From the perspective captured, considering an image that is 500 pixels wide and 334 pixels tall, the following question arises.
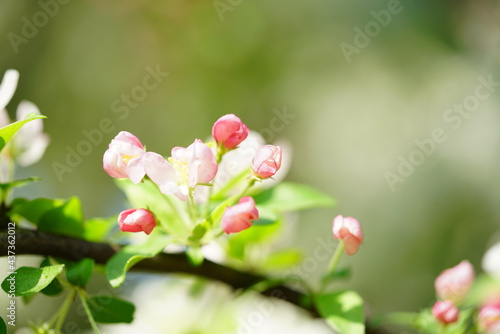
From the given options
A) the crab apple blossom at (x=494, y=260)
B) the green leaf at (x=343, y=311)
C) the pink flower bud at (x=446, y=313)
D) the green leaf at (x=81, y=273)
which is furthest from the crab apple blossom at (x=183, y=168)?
the crab apple blossom at (x=494, y=260)

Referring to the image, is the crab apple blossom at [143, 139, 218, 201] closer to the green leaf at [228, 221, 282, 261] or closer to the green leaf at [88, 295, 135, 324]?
the green leaf at [88, 295, 135, 324]

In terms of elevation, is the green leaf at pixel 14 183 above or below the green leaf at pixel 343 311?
above

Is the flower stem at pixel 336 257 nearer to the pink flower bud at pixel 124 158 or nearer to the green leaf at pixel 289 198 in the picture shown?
the green leaf at pixel 289 198

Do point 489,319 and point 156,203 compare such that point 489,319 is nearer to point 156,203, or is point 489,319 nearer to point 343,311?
point 343,311

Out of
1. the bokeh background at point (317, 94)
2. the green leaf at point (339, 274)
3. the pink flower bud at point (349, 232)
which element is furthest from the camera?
the bokeh background at point (317, 94)

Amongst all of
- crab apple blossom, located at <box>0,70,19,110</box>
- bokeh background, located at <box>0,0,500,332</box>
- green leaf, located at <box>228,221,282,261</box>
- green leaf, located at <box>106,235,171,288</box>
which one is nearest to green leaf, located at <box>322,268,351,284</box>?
green leaf, located at <box>228,221,282,261</box>

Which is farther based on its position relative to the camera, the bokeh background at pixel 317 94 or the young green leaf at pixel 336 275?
the bokeh background at pixel 317 94
